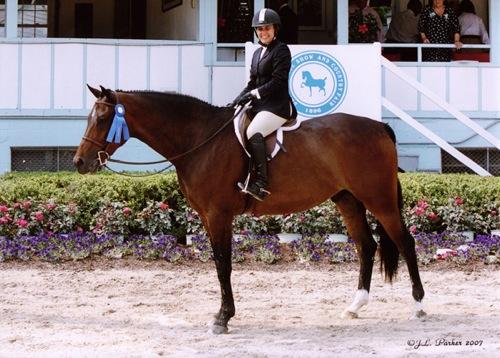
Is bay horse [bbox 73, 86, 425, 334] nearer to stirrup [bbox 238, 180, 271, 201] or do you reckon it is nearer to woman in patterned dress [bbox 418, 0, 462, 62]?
stirrup [bbox 238, 180, 271, 201]

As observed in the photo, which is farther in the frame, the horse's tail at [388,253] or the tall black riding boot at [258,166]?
the horse's tail at [388,253]

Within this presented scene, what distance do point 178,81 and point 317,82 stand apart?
8.52 feet

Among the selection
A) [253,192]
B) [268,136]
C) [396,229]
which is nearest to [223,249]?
[253,192]

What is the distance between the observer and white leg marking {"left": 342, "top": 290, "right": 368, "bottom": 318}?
9.17 m

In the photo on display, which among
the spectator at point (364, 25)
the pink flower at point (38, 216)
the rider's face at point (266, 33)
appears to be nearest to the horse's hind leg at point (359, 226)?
the rider's face at point (266, 33)

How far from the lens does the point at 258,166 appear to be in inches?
350

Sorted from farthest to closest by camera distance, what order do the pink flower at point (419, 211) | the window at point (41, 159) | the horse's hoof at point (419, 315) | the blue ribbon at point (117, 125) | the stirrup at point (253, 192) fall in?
the window at point (41, 159) < the pink flower at point (419, 211) < the horse's hoof at point (419, 315) < the stirrup at point (253, 192) < the blue ribbon at point (117, 125)

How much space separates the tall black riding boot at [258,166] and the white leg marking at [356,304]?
146 cm

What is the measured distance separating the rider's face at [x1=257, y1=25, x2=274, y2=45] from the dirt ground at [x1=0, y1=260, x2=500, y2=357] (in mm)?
2723

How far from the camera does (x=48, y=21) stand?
20.2 meters

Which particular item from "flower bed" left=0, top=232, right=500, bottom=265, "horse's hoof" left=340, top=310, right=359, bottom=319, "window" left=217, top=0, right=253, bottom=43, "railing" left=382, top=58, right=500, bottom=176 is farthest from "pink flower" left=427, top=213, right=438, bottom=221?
"window" left=217, top=0, right=253, bottom=43

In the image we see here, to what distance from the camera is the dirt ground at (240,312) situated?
25.5 ft

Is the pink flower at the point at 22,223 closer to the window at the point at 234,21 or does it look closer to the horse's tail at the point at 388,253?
the horse's tail at the point at 388,253

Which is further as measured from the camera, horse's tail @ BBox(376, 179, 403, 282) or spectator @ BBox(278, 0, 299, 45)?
spectator @ BBox(278, 0, 299, 45)
